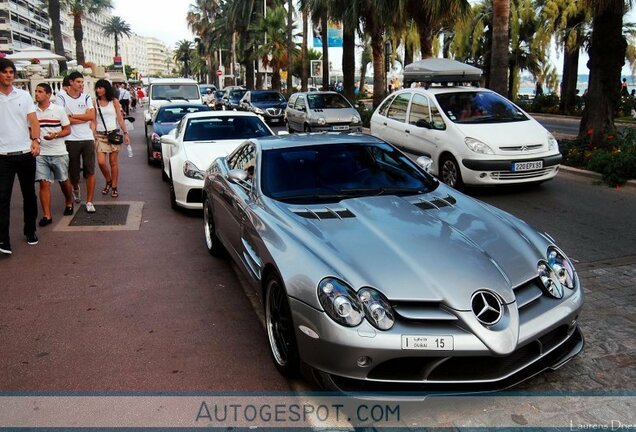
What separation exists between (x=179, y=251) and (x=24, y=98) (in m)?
2.33

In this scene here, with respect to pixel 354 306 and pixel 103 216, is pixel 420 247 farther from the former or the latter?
pixel 103 216

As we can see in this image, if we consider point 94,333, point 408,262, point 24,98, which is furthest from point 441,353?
point 24,98

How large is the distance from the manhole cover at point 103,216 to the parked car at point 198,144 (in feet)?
2.54

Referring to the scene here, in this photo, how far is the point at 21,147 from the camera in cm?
624

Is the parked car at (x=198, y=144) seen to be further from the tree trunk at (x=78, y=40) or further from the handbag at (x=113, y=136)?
the tree trunk at (x=78, y=40)

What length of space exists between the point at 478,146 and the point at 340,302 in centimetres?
644

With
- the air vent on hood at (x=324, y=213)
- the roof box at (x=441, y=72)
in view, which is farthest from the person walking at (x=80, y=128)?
the roof box at (x=441, y=72)

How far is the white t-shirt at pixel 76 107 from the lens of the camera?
812cm

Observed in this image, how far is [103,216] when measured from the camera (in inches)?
321

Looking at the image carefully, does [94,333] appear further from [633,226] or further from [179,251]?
[633,226]

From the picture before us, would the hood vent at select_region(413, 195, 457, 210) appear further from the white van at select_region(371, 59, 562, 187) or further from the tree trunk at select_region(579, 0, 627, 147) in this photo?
the tree trunk at select_region(579, 0, 627, 147)

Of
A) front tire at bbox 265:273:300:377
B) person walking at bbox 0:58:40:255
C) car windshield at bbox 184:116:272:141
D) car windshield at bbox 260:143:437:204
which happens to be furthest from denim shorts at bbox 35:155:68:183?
front tire at bbox 265:273:300:377

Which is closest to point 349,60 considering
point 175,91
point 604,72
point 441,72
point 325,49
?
point 325,49

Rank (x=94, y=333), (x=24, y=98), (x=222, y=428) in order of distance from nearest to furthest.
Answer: (x=222, y=428)
(x=94, y=333)
(x=24, y=98)
